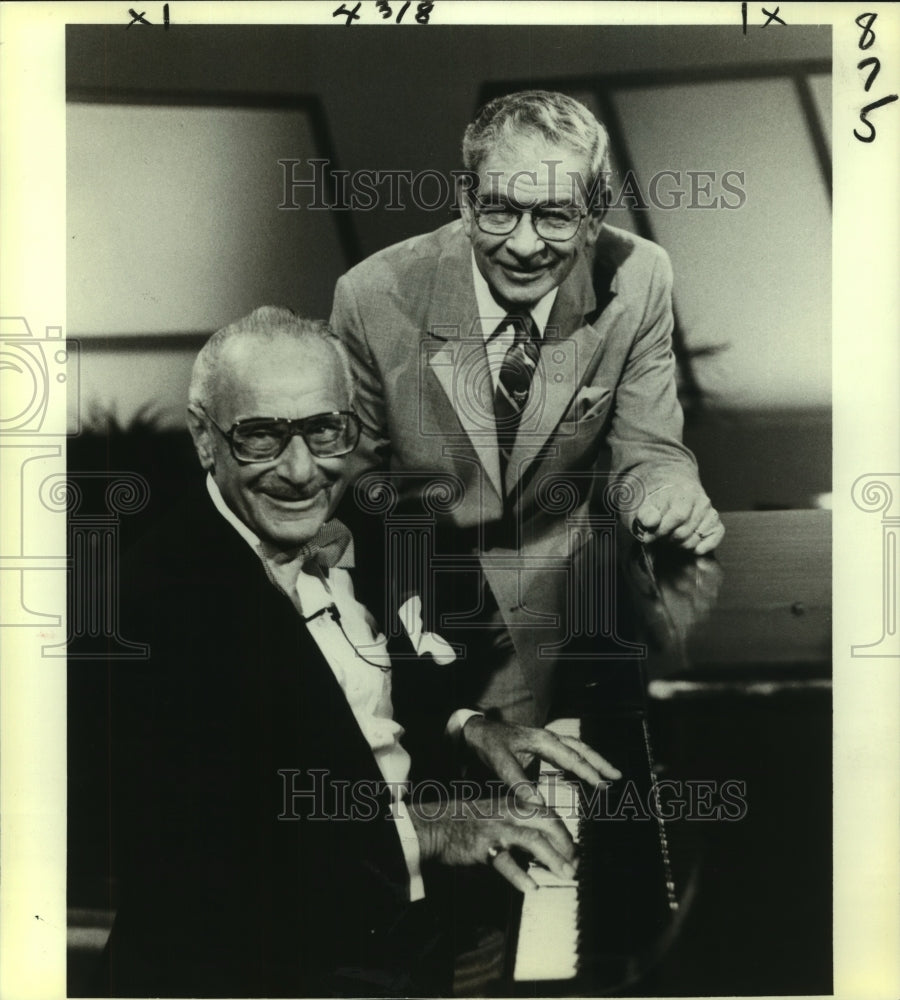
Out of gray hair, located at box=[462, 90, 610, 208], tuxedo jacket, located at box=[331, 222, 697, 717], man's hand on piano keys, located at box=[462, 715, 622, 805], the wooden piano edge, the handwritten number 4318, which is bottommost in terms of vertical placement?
the wooden piano edge

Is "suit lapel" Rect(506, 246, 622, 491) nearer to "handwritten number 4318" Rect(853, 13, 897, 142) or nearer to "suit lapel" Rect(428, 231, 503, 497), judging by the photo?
"suit lapel" Rect(428, 231, 503, 497)

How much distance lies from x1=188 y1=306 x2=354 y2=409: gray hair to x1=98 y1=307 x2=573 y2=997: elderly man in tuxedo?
16mm

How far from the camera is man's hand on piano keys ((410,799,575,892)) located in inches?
144

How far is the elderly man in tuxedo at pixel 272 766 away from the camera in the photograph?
3.66 metres

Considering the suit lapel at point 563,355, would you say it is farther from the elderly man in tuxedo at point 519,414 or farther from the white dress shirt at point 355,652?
the white dress shirt at point 355,652

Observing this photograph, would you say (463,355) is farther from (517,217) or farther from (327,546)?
(327,546)

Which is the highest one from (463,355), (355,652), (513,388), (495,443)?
(463,355)

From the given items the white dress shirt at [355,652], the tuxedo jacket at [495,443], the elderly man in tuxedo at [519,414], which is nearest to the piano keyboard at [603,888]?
the elderly man in tuxedo at [519,414]

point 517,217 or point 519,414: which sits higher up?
point 517,217

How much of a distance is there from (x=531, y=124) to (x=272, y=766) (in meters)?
2.29

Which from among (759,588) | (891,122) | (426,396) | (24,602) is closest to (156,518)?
(24,602)

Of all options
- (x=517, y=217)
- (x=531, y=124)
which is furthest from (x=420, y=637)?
(x=531, y=124)

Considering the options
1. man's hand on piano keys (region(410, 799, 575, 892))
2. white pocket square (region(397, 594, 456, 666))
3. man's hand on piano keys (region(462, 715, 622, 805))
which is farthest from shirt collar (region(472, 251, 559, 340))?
man's hand on piano keys (region(410, 799, 575, 892))

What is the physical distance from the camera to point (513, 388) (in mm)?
3670
